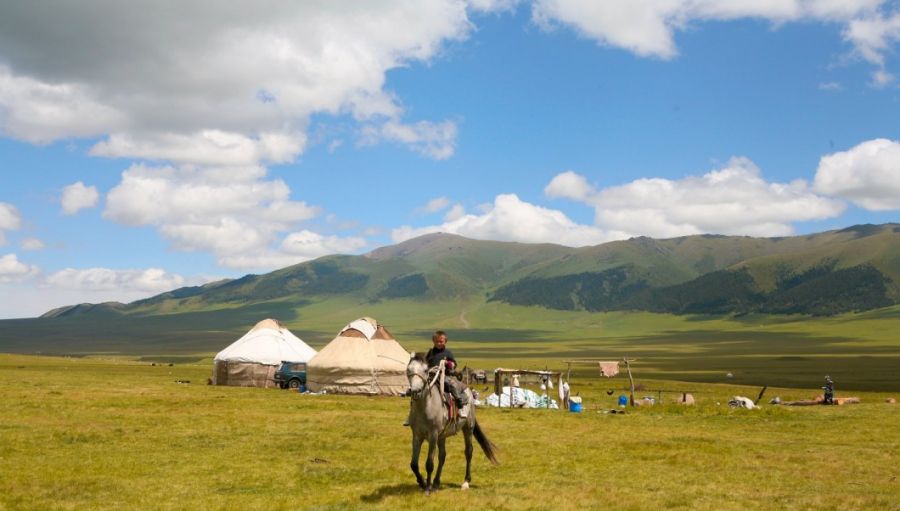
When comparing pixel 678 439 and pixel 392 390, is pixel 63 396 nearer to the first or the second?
pixel 392 390

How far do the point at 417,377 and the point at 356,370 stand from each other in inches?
1081

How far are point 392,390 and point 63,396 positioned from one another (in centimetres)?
1585

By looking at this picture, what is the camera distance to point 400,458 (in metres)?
18.4

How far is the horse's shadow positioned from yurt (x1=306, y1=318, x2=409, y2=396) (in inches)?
987

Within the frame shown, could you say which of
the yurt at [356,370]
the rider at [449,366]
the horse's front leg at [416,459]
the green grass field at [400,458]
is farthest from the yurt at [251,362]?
the horse's front leg at [416,459]

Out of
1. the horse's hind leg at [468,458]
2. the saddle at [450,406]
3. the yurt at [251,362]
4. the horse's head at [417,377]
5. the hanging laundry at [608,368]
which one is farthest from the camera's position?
the yurt at [251,362]

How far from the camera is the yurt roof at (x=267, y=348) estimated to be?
4544 cm

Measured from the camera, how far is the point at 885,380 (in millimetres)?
67500

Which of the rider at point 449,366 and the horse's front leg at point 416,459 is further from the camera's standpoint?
the rider at point 449,366

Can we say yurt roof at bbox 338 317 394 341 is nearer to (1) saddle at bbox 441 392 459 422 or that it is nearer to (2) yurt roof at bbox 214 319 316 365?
(2) yurt roof at bbox 214 319 316 365

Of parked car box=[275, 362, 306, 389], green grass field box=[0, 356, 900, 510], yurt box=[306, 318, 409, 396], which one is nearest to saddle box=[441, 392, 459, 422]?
green grass field box=[0, 356, 900, 510]

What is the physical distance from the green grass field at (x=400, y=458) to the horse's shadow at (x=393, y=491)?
2.2 inches

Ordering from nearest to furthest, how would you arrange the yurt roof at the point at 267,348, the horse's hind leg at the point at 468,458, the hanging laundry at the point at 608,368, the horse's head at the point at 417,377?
1. the horse's head at the point at 417,377
2. the horse's hind leg at the point at 468,458
3. the hanging laundry at the point at 608,368
4. the yurt roof at the point at 267,348

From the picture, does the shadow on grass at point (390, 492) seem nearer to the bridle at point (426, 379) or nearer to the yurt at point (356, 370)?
the bridle at point (426, 379)
